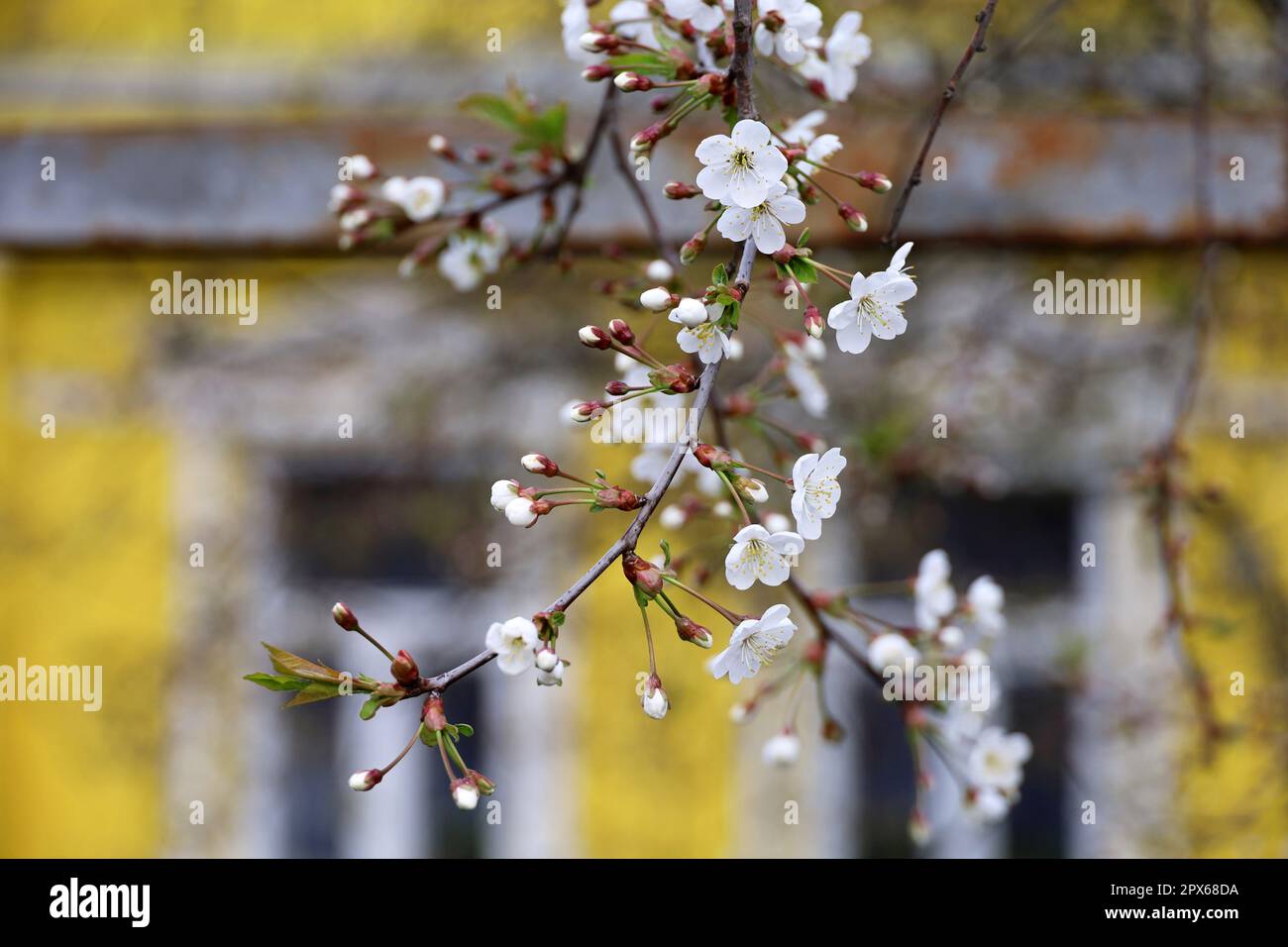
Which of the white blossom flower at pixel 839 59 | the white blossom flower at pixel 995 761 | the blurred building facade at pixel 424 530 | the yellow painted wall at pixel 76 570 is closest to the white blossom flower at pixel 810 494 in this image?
the white blossom flower at pixel 839 59

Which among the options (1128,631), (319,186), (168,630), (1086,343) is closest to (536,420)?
(319,186)

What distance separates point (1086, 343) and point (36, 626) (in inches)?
91.9

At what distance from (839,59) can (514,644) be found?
0.64 metres

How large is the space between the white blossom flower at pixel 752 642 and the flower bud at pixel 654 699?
1.5 inches

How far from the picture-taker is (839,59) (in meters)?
1.01

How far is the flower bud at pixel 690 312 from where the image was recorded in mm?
699

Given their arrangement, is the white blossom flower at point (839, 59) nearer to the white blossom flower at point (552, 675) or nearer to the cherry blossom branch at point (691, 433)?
the cherry blossom branch at point (691, 433)

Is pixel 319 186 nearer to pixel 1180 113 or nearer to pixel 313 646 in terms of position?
pixel 313 646

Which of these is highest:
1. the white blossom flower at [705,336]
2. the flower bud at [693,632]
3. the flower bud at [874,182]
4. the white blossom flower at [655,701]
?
the flower bud at [874,182]

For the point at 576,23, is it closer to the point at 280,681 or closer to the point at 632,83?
the point at 632,83

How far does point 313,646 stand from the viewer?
244 centimetres

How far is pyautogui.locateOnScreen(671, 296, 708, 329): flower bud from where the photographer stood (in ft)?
2.29

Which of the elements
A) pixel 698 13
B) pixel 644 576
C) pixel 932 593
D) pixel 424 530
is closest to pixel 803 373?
pixel 932 593

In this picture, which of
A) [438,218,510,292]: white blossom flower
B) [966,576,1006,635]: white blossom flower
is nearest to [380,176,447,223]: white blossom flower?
[438,218,510,292]: white blossom flower
